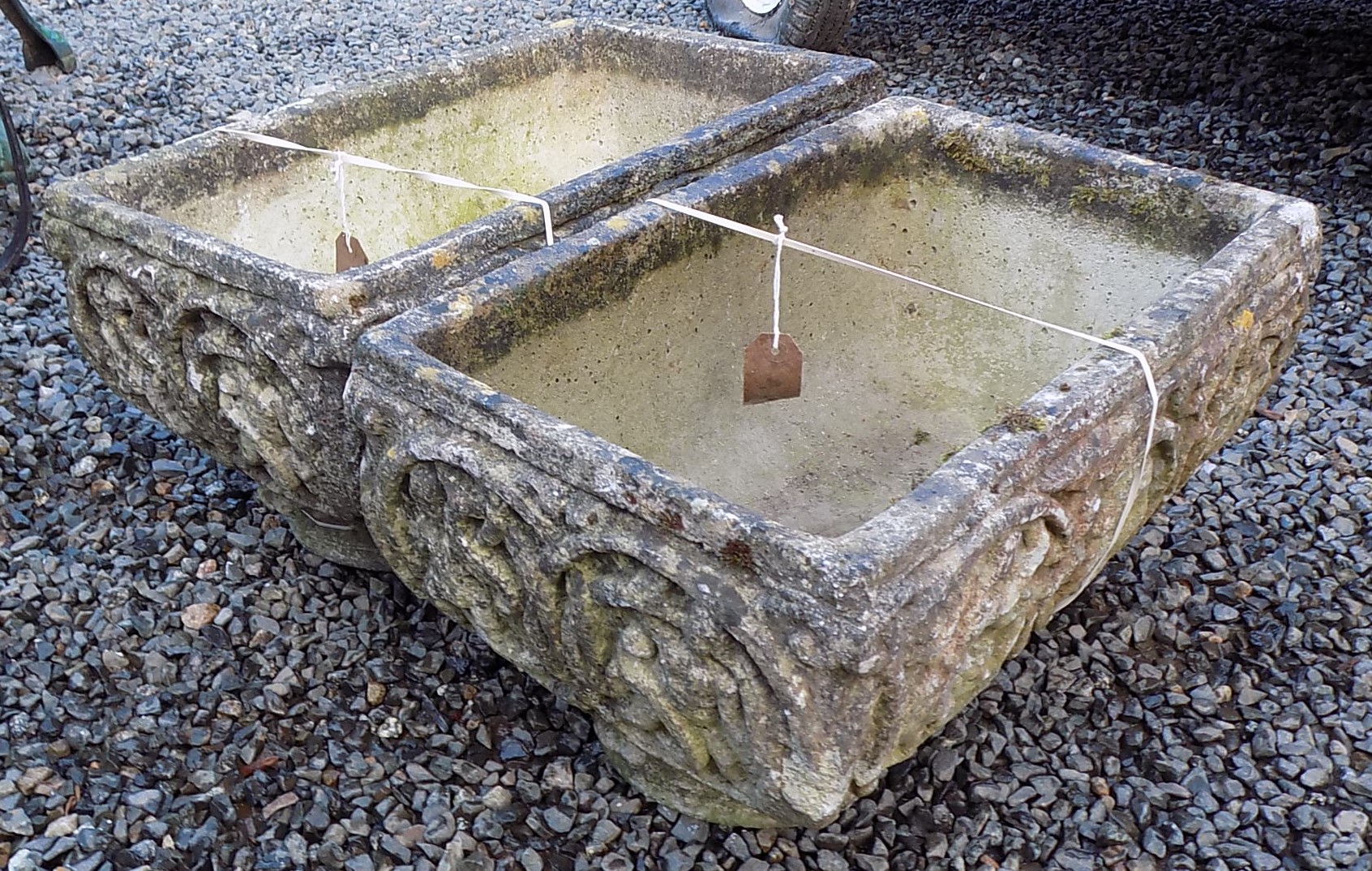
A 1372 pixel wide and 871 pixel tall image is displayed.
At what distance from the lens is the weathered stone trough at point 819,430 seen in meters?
1.56

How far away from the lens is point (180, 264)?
7.17 ft

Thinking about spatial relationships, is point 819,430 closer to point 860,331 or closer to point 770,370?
point 860,331

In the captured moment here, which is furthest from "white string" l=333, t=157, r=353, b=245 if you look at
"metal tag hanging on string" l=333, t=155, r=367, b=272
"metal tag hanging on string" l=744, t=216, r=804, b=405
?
"metal tag hanging on string" l=744, t=216, r=804, b=405

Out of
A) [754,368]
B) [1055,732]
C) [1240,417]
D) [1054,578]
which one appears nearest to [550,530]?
[754,368]

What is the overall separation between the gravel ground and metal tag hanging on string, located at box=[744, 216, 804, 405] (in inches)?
27.0

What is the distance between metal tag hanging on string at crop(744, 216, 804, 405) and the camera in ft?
6.79

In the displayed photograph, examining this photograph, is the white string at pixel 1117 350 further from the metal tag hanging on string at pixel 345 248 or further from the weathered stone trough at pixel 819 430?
the metal tag hanging on string at pixel 345 248

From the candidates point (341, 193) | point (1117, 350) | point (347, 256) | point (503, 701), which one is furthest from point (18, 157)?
point (1117, 350)

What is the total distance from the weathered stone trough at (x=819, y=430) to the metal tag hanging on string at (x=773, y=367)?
0.27 meters

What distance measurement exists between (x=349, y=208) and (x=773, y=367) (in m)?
1.34

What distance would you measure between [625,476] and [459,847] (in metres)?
0.79

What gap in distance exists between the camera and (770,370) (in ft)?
6.82

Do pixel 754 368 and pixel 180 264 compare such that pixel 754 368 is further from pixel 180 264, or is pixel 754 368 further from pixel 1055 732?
pixel 180 264

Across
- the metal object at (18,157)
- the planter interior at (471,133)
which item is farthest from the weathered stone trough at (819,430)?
the metal object at (18,157)
